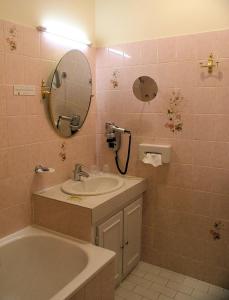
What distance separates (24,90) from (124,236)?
132 centimetres

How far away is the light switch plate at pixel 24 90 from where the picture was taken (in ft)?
5.92

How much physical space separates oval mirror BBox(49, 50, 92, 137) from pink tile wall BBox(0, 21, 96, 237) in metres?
0.07

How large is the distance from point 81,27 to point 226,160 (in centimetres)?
157

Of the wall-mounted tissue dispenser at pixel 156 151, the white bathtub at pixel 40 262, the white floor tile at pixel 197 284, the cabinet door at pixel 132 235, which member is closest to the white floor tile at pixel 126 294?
the cabinet door at pixel 132 235

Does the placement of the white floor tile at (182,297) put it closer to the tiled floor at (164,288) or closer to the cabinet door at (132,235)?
the tiled floor at (164,288)

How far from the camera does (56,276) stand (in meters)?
1.74

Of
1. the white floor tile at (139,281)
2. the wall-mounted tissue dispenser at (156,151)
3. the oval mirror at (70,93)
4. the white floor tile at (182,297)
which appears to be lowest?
the white floor tile at (182,297)

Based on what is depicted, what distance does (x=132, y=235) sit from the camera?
7.54 ft

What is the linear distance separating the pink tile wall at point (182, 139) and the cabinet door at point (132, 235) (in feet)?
0.32

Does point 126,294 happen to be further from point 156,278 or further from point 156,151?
point 156,151

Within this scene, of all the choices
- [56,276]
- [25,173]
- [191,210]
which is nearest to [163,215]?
[191,210]

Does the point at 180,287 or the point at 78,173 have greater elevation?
the point at 78,173

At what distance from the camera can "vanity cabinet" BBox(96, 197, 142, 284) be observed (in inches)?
77.0

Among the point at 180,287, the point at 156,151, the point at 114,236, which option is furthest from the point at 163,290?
the point at 156,151
